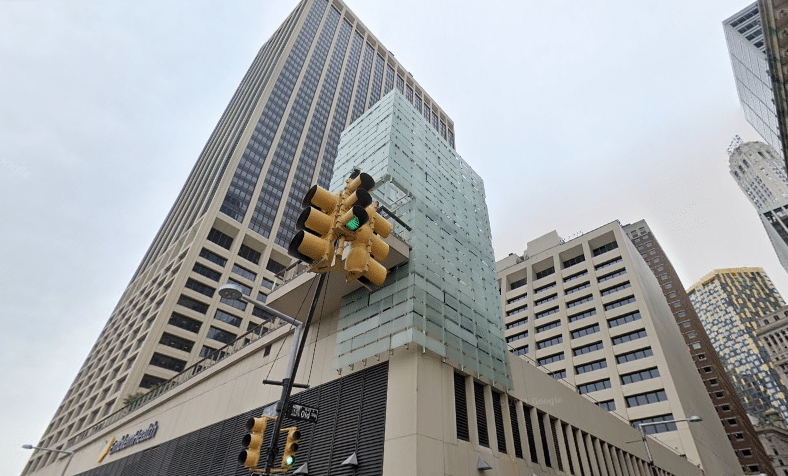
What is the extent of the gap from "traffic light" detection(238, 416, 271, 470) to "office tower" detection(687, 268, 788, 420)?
18104cm

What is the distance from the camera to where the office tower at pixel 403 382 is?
1416cm

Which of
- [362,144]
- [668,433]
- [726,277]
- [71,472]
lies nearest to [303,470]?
[362,144]

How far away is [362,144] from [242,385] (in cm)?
1527

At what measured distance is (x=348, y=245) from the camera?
236 inches

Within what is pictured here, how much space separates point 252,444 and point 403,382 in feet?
22.7

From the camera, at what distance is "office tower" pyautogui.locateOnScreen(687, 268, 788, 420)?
14275 centimetres

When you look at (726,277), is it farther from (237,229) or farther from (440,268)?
(440,268)

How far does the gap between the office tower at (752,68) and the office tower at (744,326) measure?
93.4 m

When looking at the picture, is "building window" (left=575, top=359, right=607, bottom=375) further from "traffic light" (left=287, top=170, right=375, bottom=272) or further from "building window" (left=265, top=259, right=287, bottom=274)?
"traffic light" (left=287, top=170, right=375, bottom=272)

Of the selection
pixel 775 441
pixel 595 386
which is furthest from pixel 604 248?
pixel 775 441

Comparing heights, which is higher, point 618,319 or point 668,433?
point 618,319

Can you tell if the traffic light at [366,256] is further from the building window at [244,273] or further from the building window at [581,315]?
the building window at [244,273]

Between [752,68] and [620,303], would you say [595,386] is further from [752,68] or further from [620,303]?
[752,68]

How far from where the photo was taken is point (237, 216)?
74.2 m
